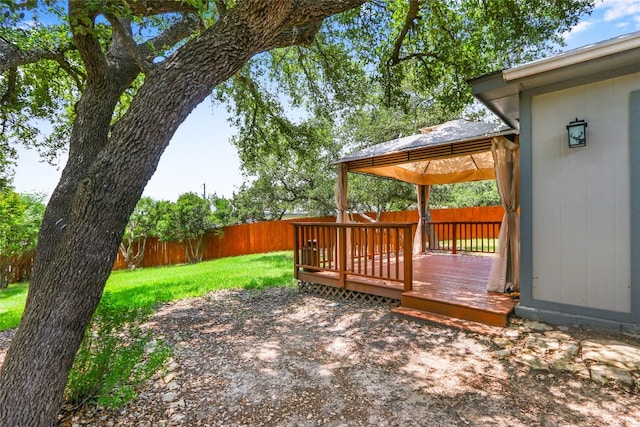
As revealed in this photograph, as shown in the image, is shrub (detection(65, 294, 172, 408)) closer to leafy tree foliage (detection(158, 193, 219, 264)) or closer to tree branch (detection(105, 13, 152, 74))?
tree branch (detection(105, 13, 152, 74))

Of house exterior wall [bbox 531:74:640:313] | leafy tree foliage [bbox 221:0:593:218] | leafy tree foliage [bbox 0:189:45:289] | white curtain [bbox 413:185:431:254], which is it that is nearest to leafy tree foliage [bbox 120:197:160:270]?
leafy tree foliage [bbox 0:189:45:289]

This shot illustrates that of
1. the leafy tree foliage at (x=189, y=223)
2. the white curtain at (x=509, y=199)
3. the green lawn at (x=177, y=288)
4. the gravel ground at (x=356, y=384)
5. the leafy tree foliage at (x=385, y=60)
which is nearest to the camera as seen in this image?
the gravel ground at (x=356, y=384)

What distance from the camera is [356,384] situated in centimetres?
261

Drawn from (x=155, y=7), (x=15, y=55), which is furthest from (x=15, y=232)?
(x=155, y=7)

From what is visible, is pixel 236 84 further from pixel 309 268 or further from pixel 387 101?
pixel 309 268

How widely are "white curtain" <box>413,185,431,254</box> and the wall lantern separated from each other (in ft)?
17.3

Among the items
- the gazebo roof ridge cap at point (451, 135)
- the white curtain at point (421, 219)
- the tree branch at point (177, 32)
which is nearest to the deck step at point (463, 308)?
the gazebo roof ridge cap at point (451, 135)

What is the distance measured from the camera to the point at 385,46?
661 cm

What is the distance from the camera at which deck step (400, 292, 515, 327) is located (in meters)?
3.59

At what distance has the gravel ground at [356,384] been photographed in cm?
218

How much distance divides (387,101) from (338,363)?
568 centimetres

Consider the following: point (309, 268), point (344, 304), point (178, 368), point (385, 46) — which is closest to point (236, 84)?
point (385, 46)

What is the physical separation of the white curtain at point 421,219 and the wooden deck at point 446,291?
184 centimetres

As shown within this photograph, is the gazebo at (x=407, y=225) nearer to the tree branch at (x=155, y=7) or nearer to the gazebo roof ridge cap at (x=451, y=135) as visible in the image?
the gazebo roof ridge cap at (x=451, y=135)
